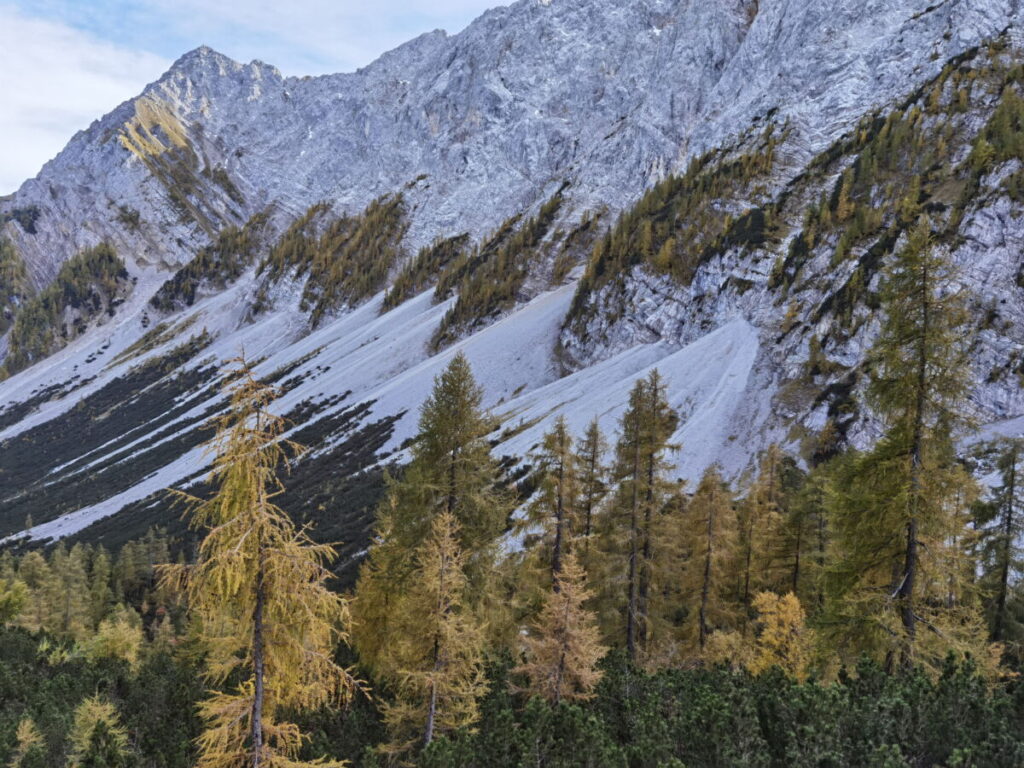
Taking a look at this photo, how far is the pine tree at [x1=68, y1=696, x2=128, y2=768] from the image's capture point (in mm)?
14914

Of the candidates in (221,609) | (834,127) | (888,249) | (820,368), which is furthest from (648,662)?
(834,127)

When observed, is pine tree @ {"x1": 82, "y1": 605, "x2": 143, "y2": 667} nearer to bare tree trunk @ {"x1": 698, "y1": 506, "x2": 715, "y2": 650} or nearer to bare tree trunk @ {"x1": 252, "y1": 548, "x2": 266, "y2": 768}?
bare tree trunk @ {"x1": 698, "y1": 506, "x2": 715, "y2": 650}

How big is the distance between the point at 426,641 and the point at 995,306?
211 feet

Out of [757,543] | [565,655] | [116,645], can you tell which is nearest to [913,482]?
[565,655]

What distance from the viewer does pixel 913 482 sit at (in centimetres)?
1178

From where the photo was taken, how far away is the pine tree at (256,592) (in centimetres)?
784

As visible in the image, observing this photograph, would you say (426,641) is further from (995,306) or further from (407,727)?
(995,306)

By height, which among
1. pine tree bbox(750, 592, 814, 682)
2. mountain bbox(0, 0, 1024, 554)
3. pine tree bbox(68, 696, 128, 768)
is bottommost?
pine tree bbox(750, 592, 814, 682)

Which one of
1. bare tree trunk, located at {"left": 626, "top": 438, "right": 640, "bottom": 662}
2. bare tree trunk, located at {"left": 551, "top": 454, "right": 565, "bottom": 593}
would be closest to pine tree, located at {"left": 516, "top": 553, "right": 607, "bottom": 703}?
bare tree trunk, located at {"left": 551, "top": 454, "right": 565, "bottom": 593}

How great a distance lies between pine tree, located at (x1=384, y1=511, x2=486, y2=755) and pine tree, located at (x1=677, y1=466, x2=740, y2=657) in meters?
12.6

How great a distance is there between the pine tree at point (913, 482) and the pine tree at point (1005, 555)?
12.9 meters

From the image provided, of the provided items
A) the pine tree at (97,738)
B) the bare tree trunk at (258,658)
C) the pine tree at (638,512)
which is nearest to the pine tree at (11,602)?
the pine tree at (97,738)

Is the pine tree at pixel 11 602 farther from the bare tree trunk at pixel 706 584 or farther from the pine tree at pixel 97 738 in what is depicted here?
the bare tree trunk at pixel 706 584

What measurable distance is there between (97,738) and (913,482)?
2041 cm
